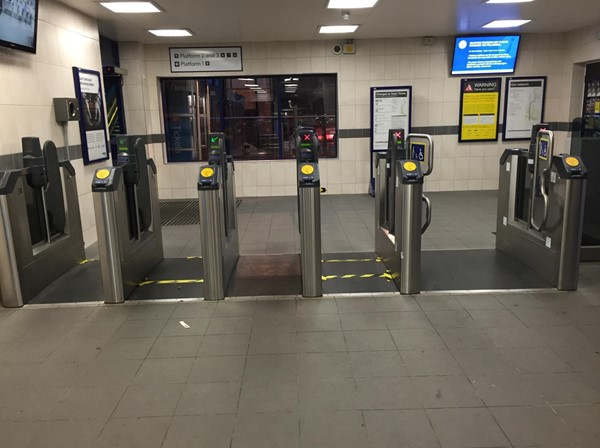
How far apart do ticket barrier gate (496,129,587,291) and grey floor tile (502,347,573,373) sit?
116 centimetres

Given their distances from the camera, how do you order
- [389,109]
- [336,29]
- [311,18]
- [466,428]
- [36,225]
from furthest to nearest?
[389,109], [336,29], [311,18], [36,225], [466,428]

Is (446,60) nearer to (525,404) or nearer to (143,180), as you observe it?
(143,180)

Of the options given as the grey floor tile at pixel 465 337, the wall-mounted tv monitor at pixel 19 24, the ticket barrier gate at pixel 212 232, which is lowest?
the grey floor tile at pixel 465 337

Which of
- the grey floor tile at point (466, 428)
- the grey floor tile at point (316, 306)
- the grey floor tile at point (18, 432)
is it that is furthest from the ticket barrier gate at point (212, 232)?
the grey floor tile at point (466, 428)

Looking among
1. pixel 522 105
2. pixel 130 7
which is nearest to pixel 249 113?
pixel 130 7

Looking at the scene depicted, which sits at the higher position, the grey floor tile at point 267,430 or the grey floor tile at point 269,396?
the grey floor tile at point 269,396

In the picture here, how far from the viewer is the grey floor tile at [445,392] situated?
2301mm

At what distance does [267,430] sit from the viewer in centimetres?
214

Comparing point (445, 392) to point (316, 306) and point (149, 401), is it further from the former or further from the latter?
point (149, 401)

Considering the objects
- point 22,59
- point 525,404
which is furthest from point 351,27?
point 525,404

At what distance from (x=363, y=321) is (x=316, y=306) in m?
0.41

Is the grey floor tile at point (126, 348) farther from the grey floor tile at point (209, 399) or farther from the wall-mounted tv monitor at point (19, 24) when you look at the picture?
the wall-mounted tv monitor at point (19, 24)

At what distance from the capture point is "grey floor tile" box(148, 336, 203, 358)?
2.85 metres

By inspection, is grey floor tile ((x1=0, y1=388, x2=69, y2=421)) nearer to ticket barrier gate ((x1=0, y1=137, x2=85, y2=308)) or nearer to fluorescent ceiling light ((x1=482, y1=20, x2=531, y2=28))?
ticket barrier gate ((x1=0, y1=137, x2=85, y2=308))
